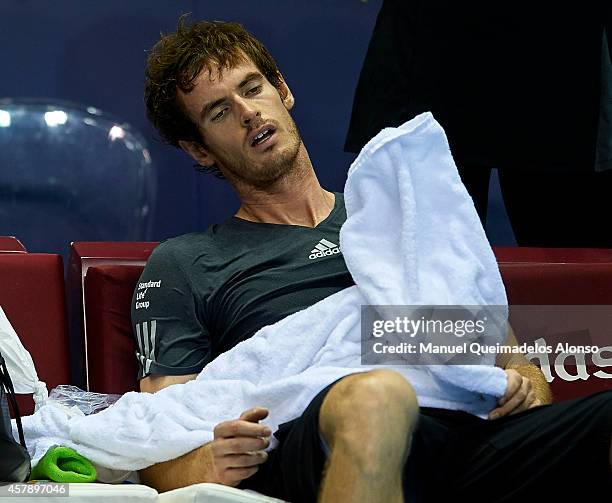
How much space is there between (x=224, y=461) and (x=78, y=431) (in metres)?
0.24

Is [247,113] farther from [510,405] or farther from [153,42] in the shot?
[510,405]

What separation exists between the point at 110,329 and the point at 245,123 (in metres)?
0.39

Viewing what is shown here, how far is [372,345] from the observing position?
5.20 feet

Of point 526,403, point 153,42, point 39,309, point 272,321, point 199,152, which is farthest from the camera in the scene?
point 153,42

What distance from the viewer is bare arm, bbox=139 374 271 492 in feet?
4.89

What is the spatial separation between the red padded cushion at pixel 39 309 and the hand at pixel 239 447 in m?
0.47

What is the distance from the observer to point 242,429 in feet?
4.87

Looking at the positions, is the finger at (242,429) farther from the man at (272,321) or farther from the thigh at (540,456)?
the thigh at (540,456)

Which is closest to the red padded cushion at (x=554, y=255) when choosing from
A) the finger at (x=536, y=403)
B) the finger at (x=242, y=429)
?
the finger at (x=536, y=403)

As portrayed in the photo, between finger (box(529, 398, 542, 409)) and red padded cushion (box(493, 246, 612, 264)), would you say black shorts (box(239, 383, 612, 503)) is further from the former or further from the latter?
red padded cushion (box(493, 246, 612, 264))

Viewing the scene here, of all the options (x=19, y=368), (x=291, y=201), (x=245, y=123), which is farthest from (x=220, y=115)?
(x=19, y=368)

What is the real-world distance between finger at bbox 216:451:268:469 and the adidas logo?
406 mm

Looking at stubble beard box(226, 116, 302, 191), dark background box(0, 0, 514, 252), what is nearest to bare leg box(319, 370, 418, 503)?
stubble beard box(226, 116, 302, 191)

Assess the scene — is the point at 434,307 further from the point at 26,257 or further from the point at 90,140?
the point at 90,140
